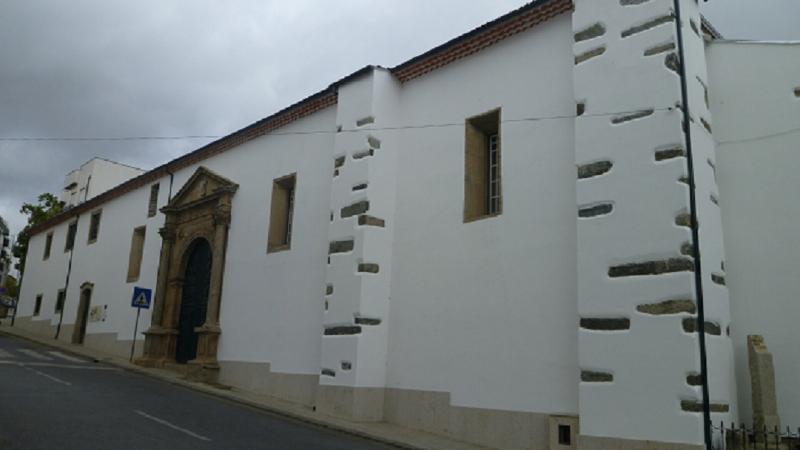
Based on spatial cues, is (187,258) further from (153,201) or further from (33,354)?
(33,354)

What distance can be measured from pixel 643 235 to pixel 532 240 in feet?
6.24

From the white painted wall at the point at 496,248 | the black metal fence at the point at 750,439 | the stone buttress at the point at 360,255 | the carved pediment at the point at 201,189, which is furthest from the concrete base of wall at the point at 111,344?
the black metal fence at the point at 750,439

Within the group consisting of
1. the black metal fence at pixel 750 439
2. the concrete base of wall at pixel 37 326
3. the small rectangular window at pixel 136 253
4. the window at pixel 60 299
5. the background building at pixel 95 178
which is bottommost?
the black metal fence at pixel 750 439

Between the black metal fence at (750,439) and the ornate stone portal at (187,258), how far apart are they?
10944 mm

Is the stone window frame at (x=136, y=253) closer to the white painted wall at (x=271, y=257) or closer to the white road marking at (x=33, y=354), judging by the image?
the white painted wall at (x=271, y=257)

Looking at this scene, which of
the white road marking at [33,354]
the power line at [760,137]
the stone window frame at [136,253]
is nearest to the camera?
the power line at [760,137]

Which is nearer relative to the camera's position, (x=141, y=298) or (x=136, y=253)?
(x=141, y=298)

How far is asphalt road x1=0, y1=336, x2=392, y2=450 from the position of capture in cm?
761

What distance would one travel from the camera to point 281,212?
14906mm

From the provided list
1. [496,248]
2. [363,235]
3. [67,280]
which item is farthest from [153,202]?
[496,248]

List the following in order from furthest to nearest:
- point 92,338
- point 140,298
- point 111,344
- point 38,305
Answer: point 38,305
point 92,338
point 111,344
point 140,298

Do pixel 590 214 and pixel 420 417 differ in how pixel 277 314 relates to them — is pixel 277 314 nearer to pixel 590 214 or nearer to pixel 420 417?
pixel 420 417

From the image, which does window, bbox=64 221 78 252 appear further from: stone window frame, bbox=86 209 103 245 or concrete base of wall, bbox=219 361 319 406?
concrete base of wall, bbox=219 361 319 406

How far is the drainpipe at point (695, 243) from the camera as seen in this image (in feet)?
23.4
